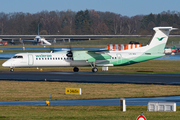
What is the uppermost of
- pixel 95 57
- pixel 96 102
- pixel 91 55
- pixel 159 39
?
pixel 159 39

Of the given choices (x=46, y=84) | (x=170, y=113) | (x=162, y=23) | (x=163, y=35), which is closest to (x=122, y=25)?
(x=162, y=23)

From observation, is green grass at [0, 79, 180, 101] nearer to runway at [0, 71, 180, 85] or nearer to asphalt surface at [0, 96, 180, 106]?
asphalt surface at [0, 96, 180, 106]

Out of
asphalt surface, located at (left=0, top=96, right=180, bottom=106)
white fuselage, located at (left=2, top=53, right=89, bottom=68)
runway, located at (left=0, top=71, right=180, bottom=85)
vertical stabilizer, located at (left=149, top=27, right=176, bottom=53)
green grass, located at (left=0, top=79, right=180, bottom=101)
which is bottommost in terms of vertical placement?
asphalt surface, located at (left=0, top=96, right=180, bottom=106)

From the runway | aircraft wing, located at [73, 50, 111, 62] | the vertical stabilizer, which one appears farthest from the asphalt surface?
the vertical stabilizer

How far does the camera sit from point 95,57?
41.5 meters

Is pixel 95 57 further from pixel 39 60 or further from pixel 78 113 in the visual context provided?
pixel 78 113

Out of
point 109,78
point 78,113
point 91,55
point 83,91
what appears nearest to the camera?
point 78,113

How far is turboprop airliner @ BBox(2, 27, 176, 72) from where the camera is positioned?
133 feet

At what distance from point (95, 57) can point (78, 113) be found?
26308 mm

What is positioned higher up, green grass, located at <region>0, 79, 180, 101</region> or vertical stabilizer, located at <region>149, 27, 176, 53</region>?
vertical stabilizer, located at <region>149, 27, 176, 53</region>

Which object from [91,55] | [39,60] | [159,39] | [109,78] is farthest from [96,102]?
[159,39]

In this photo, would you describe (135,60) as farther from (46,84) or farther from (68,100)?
(68,100)

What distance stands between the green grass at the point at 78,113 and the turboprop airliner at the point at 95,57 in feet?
76.0

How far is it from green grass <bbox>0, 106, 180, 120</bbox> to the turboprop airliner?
2318 cm
